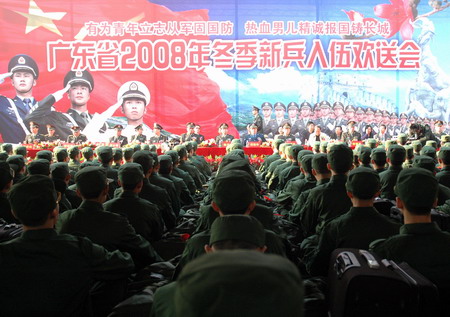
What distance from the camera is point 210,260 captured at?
0.67m

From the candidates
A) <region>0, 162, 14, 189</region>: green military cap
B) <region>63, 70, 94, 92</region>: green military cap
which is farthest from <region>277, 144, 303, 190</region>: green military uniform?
<region>63, 70, 94, 92</region>: green military cap

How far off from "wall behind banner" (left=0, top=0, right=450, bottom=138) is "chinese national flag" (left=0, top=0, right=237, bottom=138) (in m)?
0.03

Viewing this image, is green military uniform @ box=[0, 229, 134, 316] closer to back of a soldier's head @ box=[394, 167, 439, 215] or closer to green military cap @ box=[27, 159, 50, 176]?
back of a soldier's head @ box=[394, 167, 439, 215]

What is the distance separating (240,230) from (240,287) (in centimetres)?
59

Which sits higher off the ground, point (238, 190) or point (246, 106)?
point (246, 106)

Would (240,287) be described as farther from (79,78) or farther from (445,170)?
(79,78)

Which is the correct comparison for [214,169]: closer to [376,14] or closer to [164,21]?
[164,21]

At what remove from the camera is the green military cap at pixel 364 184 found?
7.76 ft

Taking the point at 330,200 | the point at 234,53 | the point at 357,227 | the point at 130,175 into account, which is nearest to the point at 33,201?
the point at 130,175

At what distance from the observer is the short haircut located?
1.79 metres

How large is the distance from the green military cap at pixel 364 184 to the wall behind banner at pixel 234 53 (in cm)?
1167

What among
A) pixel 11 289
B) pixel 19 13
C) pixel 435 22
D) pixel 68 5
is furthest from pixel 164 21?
pixel 11 289

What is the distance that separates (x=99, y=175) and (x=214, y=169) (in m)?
7.06

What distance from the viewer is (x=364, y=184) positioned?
7.79 ft
